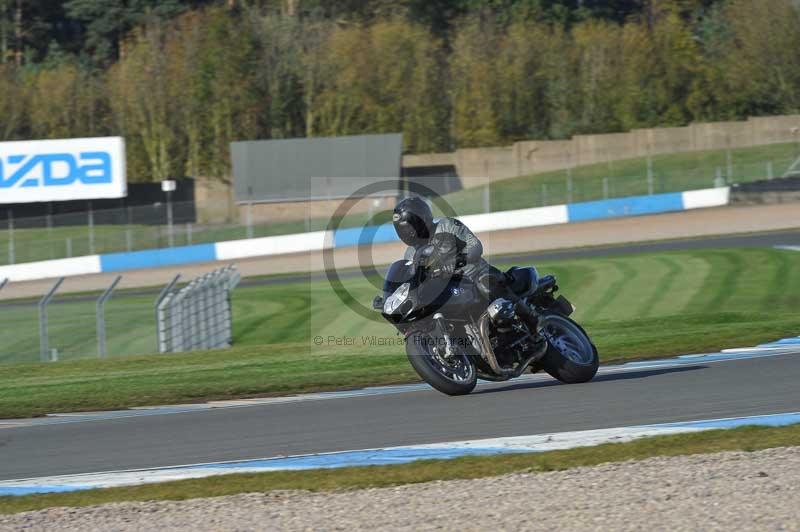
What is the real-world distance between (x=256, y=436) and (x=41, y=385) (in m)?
6.07

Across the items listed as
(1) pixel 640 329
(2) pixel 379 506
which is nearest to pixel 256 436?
(2) pixel 379 506

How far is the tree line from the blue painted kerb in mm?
18235

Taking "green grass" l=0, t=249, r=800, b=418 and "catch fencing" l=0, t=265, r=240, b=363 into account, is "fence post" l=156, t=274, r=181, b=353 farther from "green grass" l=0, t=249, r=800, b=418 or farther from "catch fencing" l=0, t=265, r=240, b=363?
"green grass" l=0, t=249, r=800, b=418

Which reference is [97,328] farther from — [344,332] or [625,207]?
[625,207]

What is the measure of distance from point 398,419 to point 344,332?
10.8m

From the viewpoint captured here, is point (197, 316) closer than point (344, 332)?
Yes

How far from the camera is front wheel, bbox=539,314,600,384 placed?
10.6m

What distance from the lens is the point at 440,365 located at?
32.6 feet

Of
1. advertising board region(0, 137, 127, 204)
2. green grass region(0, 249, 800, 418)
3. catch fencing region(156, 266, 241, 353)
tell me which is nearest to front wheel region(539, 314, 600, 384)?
green grass region(0, 249, 800, 418)

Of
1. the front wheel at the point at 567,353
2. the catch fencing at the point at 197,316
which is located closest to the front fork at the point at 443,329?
the front wheel at the point at 567,353

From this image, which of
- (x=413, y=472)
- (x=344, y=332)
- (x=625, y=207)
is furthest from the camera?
(x=625, y=207)

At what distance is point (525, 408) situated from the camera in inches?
387

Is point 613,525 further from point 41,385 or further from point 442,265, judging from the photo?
point 41,385

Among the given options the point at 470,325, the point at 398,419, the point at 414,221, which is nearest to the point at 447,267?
the point at 414,221
